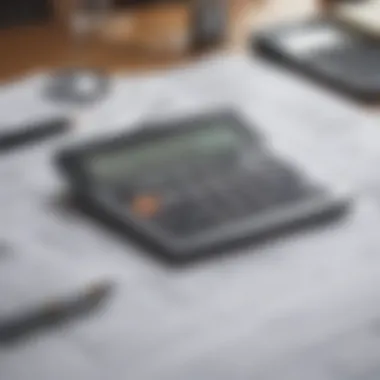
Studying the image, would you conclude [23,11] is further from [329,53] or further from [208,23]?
[329,53]

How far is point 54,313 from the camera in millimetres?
645

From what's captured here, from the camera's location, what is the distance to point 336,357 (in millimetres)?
620

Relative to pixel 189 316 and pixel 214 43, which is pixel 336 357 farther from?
pixel 214 43

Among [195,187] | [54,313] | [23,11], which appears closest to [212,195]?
[195,187]

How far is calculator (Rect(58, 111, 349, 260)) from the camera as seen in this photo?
0.72 metres

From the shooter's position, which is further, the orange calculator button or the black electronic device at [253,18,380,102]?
the black electronic device at [253,18,380,102]

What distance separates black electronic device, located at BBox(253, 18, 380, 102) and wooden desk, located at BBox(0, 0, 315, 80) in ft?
0.14

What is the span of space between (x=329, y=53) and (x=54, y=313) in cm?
44

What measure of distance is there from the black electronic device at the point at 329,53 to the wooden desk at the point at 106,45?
4 cm

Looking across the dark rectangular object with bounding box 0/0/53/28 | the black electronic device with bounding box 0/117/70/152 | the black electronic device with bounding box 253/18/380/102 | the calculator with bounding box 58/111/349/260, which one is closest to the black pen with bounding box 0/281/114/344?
the calculator with bounding box 58/111/349/260

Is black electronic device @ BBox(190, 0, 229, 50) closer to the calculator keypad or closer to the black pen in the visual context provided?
the calculator keypad

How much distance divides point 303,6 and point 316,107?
0.74ft

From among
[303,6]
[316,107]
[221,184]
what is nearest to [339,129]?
[316,107]

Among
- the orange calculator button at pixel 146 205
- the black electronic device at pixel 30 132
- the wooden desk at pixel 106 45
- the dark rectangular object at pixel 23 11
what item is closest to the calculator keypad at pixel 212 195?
the orange calculator button at pixel 146 205
